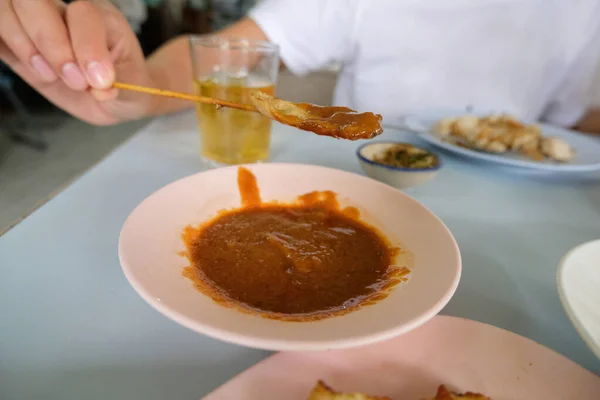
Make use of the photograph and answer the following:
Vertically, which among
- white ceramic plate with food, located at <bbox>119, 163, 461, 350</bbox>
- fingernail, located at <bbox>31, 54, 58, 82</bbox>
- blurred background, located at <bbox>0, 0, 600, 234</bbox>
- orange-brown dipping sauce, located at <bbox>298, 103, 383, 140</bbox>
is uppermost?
orange-brown dipping sauce, located at <bbox>298, 103, 383, 140</bbox>

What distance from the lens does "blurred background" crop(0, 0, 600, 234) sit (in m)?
3.01

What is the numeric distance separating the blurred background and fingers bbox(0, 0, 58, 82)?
4.29 ft

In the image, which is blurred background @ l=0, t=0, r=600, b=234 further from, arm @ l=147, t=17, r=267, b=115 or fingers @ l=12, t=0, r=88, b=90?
fingers @ l=12, t=0, r=88, b=90

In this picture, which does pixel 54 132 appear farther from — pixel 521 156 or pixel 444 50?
pixel 521 156

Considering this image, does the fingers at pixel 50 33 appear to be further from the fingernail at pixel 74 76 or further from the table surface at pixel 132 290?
the table surface at pixel 132 290

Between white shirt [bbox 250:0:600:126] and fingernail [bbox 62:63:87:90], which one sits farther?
white shirt [bbox 250:0:600:126]

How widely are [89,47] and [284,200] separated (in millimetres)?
551

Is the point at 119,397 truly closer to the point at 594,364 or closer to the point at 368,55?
the point at 594,364

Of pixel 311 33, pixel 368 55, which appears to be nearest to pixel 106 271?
pixel 311 33

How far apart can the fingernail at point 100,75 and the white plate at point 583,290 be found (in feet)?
3.13

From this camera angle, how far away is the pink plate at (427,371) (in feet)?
1.67

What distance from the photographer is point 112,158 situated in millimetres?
1176

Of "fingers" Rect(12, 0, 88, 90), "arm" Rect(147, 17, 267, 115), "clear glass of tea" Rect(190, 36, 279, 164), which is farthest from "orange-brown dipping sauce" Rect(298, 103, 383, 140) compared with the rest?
"arm" Rect(147, 17, 267, 115)

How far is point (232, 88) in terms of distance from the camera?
1173mm
